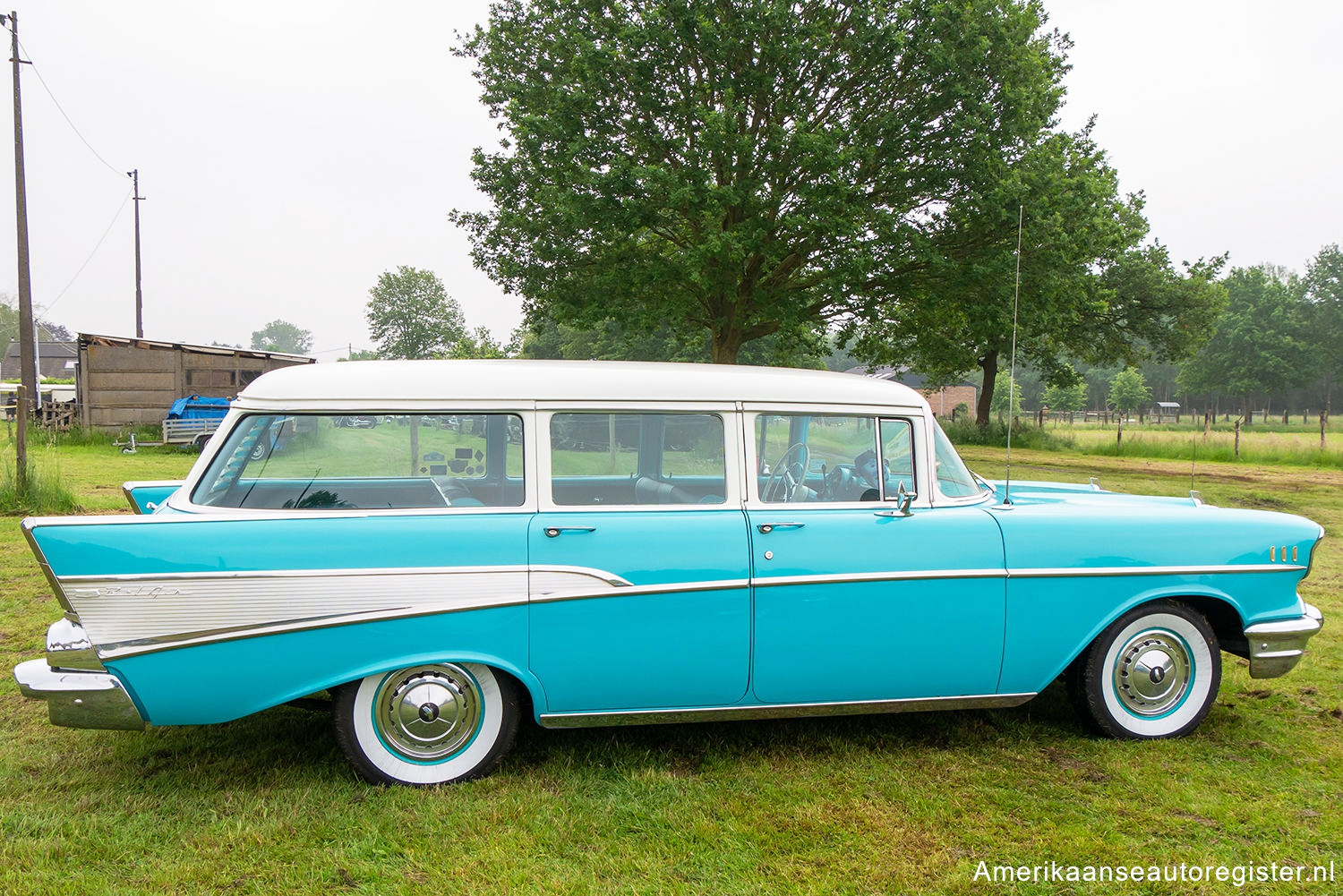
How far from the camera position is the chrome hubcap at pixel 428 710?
3350mm

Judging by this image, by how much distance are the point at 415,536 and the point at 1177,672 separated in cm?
356

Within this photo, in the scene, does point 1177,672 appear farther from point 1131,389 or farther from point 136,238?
point 1131,389

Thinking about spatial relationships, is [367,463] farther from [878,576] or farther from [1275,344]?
[1275,344]

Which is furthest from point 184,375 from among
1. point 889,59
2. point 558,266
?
point 889,59

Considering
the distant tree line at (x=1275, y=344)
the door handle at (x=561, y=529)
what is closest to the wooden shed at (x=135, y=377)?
the door handle at (x=561, y=529)

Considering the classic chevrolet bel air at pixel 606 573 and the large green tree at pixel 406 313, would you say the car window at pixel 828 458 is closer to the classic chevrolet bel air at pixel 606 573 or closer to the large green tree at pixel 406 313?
the classic chevrolet bel air at pixel 606 573

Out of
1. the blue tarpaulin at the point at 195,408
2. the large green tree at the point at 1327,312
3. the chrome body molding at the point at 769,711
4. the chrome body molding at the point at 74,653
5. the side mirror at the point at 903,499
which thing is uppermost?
the large green tree at the point at 1327,312

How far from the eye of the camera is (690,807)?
325 cm

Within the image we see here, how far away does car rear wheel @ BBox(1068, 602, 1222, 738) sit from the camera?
12.7ft

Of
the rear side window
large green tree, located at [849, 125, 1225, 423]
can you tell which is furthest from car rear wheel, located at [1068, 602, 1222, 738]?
large green tree, located at [849, 125, 1225, 423]

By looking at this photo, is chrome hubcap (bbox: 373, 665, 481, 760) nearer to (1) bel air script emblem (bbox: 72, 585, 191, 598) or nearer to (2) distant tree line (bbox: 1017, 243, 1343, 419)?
(1) bel air script emblem (bbox: 72, 585, 191, 598)

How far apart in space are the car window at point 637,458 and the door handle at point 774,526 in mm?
218

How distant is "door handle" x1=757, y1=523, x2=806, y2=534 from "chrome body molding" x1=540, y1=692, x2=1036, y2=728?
76 cm

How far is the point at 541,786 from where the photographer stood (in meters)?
3.40
